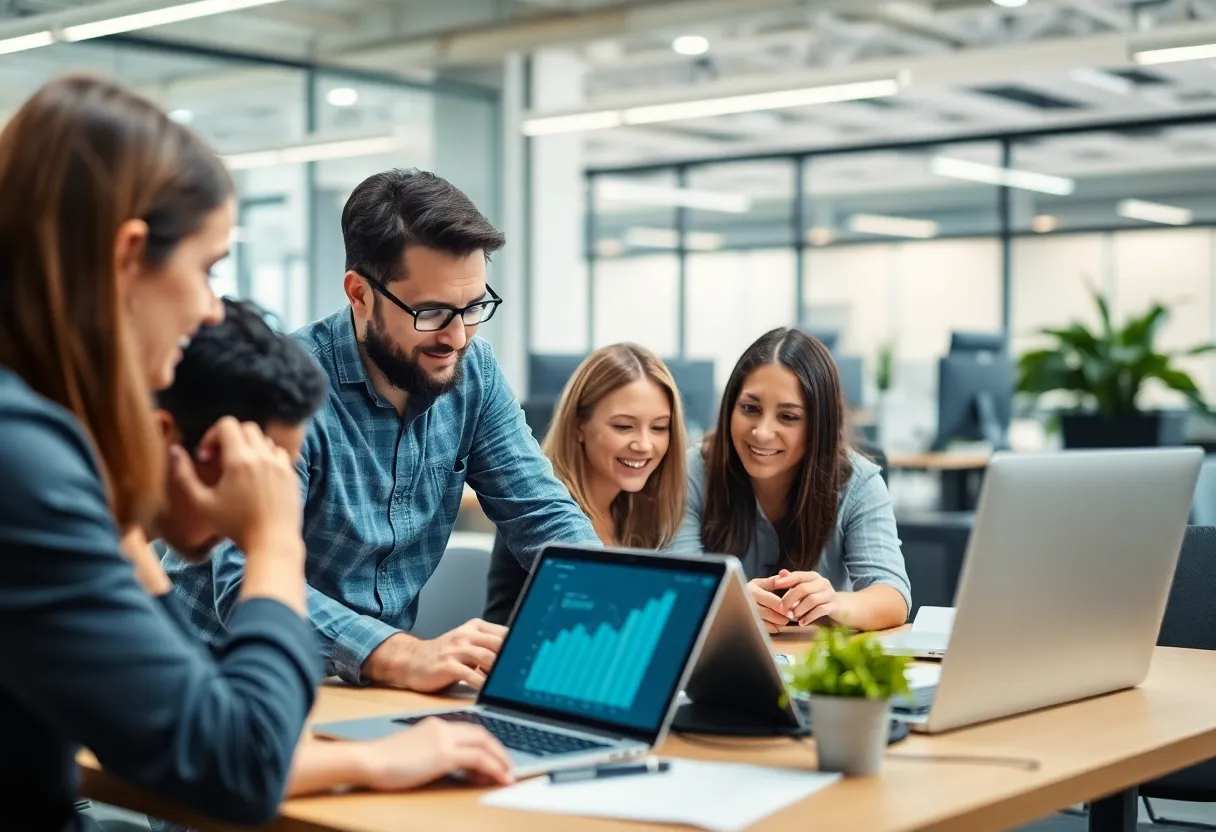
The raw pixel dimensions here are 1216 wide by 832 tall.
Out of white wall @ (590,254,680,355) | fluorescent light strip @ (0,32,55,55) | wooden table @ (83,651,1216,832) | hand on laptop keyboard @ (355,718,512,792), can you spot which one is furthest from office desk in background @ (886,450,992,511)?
hand on laptop keyboard @ (355,718,512,792)

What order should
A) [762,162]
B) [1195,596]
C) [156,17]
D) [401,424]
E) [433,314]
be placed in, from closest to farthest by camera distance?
[433,314] < [401,424] < [1195,596] < [156,17] < [762,162]

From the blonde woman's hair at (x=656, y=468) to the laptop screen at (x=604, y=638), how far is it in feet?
3.84

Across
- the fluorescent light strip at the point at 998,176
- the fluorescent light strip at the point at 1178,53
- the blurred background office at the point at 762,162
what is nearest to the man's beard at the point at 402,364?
the blurred background office at the point at 762,162

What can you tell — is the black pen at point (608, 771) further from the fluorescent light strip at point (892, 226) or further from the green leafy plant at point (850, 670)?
the fluorescent light strip at point (892, 226)

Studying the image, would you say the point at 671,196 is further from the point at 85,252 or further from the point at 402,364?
the point at 85,252

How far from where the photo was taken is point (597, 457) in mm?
2877

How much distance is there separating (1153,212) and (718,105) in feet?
15.1

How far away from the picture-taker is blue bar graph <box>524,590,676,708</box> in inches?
57.3

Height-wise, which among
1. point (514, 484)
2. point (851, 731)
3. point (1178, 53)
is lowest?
point (851, 731)

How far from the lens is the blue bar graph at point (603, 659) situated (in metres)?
1.46

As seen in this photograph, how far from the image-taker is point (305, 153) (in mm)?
8312

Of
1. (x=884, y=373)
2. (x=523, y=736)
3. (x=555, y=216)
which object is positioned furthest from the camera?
(x=884, y=373)

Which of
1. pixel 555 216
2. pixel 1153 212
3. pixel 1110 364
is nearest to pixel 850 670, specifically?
pixel 1110 364

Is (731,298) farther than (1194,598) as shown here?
Yes
